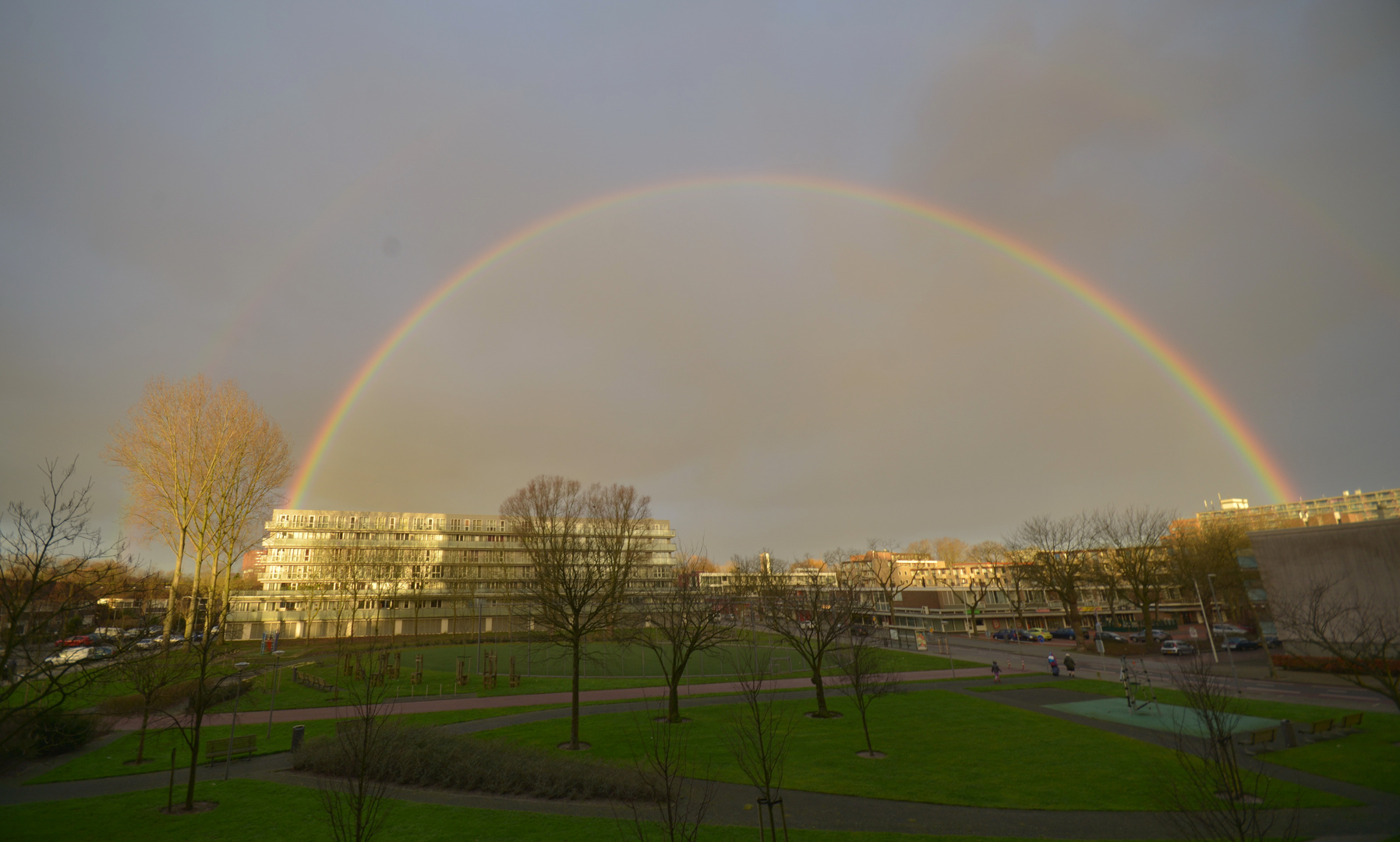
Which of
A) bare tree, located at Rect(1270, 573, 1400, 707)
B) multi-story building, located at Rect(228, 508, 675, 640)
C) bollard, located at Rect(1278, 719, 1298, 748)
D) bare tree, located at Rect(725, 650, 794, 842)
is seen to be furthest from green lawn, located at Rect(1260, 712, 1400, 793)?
multi-story building, located at Rect(228, 508, 675, 640)

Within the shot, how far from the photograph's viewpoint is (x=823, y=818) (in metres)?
17.7

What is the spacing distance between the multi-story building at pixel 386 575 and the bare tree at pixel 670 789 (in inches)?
2156

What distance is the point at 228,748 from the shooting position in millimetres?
24141

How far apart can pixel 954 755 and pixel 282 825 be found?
22107 mm

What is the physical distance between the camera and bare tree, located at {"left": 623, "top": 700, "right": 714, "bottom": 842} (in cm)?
1255

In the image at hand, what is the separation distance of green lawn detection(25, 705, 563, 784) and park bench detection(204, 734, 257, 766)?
2.30ft

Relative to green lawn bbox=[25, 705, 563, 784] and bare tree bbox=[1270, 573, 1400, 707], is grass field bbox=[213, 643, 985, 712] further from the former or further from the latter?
bare tree bbox=[1270, 573, 1400, 707]

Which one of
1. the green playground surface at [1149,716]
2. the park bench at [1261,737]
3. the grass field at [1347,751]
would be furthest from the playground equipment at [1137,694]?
the park bench at [1261,737]

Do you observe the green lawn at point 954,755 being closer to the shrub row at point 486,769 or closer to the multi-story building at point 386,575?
the shrub row at point 486,769

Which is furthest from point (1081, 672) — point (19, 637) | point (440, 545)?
point (440, 545)

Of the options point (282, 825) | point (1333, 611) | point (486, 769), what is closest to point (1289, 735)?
point (1333, 611)

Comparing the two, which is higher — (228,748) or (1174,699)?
(228,748)

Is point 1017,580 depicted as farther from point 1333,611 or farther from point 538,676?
point 538,676

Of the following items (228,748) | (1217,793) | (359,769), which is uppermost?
(359,769)
